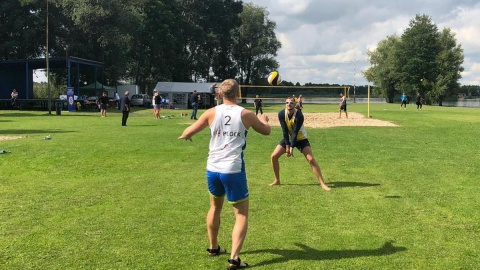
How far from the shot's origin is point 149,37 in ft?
204

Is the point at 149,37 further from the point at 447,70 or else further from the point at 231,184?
the point at 231,184

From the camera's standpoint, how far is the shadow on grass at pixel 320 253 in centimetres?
468

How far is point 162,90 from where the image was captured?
169 ft

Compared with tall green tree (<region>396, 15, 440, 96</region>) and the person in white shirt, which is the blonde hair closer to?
the person in white shirt

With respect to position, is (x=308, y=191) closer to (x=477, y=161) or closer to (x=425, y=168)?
(x=425, y=168)

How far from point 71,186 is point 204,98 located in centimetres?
4347

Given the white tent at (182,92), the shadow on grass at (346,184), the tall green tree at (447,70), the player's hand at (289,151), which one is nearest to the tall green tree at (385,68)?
the tall green tree at (447,70)

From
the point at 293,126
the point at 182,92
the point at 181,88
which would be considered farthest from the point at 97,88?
the point at 293,126

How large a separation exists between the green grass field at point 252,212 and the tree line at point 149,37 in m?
31.0

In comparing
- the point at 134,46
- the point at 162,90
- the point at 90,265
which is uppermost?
the point at 134,46

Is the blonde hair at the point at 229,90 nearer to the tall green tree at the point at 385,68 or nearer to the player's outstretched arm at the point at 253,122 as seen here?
the player's outstretched arm at the point at 253,122

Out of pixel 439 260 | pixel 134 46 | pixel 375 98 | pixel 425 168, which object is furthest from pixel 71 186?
pixel 375 98

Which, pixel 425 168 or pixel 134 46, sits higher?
pixel 134 46

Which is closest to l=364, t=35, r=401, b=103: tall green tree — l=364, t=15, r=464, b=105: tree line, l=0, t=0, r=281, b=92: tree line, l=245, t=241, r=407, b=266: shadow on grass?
l=364, t=15, r=464, b=105: tree line
